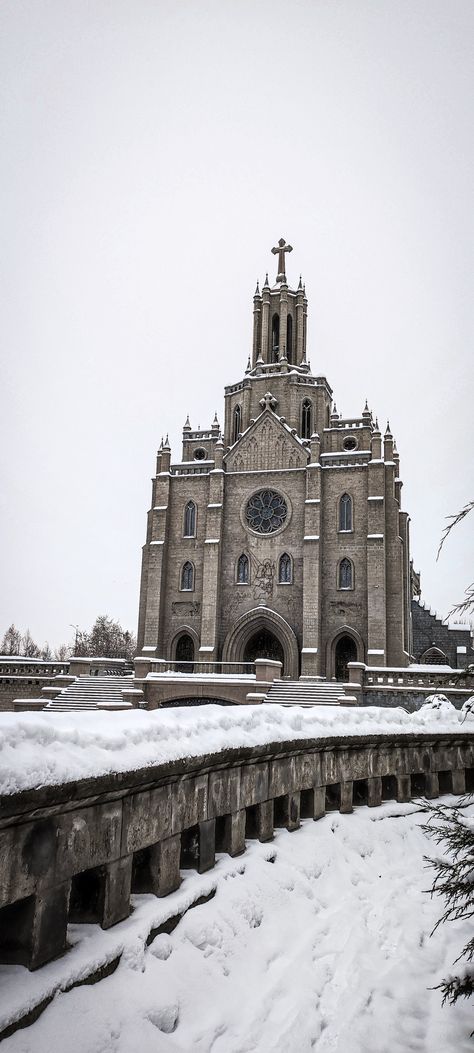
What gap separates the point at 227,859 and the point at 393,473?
3235 cm

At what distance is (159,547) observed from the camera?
4038 cm

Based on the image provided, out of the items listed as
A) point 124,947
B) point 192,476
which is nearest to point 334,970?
point 124,947

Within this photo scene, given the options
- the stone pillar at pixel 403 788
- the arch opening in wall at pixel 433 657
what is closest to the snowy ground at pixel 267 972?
the stone pillar at pixel 403 788

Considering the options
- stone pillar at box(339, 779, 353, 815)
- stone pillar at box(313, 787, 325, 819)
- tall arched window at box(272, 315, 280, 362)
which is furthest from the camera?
tall arched window at box(272, 315, 280, 362)

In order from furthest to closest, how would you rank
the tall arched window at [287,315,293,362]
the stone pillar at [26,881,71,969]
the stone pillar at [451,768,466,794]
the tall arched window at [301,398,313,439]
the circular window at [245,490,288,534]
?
the tall arched window at [287,315,293,362]
the tall arched window at [301,398,313,439]
the circular window at [245,490,288,534]
the stone pillar at [451,768,466,794]
the stone pillar at [26,881,71,969]

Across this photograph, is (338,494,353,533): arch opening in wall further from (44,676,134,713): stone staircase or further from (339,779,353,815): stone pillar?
(339,779,353,815): stone pillar

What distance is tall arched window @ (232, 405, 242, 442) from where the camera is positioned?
44.7m

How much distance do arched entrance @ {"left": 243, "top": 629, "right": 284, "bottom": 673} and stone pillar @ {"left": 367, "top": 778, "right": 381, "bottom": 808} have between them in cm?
2723

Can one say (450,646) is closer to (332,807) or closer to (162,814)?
(332,807)

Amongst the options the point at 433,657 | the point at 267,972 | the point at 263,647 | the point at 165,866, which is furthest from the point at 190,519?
the point at 267,972

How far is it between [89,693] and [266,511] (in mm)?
15023

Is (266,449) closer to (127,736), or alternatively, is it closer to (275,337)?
(275,337)

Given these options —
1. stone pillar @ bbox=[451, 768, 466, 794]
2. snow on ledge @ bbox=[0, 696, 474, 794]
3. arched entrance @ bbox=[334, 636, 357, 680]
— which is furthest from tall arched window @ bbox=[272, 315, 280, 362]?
snow on ledge @ bbox=[0, 696, 474, 794]

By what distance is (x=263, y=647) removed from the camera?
3988cm
